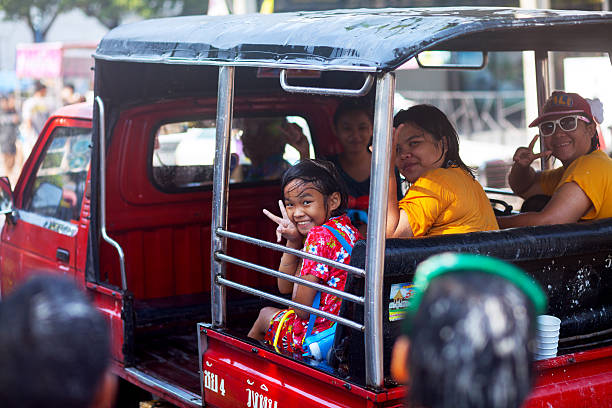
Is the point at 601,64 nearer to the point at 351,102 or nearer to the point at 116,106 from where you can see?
the point at 351,102

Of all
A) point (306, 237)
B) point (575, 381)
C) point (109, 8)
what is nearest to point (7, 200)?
point (306, 237)

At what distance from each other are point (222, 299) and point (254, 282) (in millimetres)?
1790

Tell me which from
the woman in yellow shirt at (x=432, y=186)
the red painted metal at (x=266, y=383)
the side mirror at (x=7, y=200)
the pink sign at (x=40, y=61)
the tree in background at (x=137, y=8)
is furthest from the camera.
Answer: the tree in background at (x=137, y=8)

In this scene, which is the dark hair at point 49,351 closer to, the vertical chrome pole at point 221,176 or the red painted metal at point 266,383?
the red painted metal at point 266,383

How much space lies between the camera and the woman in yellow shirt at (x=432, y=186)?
3.57 meters

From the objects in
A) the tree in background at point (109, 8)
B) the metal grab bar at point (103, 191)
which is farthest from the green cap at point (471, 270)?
the tree in background at point (109, 8)

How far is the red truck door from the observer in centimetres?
504

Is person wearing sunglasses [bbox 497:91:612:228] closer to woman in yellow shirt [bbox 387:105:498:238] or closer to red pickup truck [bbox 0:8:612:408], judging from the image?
red pickup truck [bbox 0:8:612:408]

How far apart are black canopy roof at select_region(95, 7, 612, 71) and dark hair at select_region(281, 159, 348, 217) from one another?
64 cm

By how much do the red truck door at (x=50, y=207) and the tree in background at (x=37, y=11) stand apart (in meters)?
25.2

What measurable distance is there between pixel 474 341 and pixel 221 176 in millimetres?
2219

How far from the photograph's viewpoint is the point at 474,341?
5.22 feet

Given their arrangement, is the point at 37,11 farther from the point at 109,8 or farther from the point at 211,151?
the point at 211,151

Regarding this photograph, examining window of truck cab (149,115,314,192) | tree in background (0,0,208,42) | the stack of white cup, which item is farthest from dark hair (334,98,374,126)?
tree in background (0,0,208,42)
